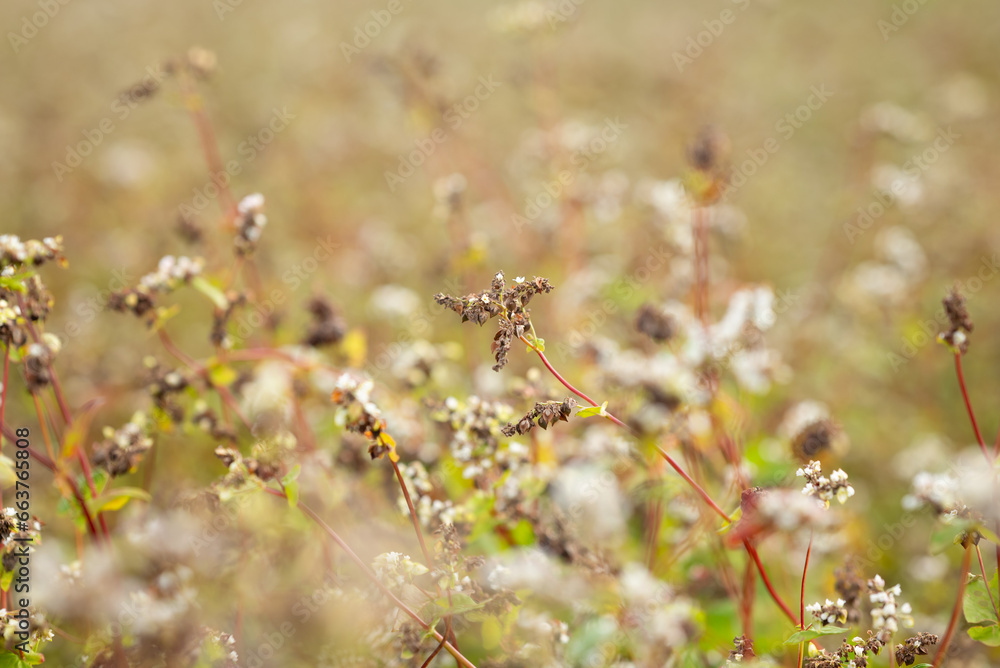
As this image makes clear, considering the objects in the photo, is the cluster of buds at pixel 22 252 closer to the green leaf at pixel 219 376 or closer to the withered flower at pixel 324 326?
the green leaf at pixel 219 376

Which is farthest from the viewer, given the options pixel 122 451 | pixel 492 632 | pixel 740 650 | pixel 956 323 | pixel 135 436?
pixel 135 436

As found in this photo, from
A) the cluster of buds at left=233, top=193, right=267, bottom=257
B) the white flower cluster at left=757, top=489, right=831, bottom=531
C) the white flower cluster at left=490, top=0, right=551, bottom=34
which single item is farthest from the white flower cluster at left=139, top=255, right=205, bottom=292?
the white flower cluster at left=490, top=0, right=551, bottom=34

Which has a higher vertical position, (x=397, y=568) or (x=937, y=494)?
(x=937, y=494)

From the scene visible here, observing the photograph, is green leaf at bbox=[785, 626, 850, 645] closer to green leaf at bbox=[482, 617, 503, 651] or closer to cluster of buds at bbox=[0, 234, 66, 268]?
green leaf at bbox=[482, 617, 503, 651]

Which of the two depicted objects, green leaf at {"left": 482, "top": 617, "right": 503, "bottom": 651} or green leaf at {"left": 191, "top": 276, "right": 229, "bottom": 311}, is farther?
green leaf at {"left": 191, "top": 276, "right": 229, "bottom": 311}

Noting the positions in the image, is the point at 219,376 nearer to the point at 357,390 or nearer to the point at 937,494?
the point at 357,390

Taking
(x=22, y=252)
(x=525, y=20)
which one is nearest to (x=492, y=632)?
(x=22, y=252)

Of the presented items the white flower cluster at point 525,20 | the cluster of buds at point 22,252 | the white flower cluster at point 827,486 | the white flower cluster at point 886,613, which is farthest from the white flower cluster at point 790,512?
the white flower cluster at point 525,20
